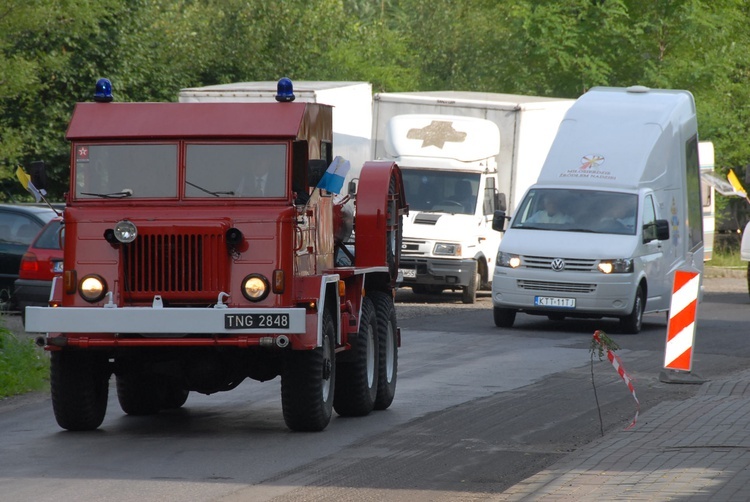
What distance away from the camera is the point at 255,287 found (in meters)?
9.93

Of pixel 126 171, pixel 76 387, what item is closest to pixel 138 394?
pixel 76 387

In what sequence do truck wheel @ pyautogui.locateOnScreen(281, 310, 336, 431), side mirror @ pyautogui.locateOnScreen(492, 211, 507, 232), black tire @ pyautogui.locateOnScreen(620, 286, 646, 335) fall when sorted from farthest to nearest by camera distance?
1. side mirror @ pyautogui.locateOnScreen(492, 211, 507, 232)
2. black tire @ pyautogui.locateOnScreen(620, 286, 646, 335)
3. truck wheel @ pyautogui.locateOnScreen(281, 310, 336, 431)

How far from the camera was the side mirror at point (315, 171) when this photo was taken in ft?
34.0

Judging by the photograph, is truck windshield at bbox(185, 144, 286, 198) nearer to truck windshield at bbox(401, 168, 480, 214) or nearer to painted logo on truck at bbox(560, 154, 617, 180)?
painted logo on truck at bbox(560, 154, 617, 180)

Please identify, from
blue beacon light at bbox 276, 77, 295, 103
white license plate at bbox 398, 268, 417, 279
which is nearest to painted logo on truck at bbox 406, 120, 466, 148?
white license plate at bbox 398, 268, 417, 279

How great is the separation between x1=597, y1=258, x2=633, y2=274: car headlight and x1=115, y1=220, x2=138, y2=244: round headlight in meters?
11.2

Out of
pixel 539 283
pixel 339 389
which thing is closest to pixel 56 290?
pixel 339 389

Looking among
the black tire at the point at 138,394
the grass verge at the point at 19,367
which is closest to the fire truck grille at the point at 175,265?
the black tire at the point at 138,394

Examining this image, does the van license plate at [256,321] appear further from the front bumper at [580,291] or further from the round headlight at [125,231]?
the front bumper at [580,291]

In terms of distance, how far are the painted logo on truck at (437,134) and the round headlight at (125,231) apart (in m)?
16.2

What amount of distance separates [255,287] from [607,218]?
11.7 metres

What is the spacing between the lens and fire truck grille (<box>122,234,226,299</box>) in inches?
391

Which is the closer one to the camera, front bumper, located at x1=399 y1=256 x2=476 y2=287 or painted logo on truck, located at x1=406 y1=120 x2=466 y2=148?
front bumper, located at x1=399 y1=256 x2=476 y2=287

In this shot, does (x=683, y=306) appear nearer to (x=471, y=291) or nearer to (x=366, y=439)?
(x=366, y=439)
